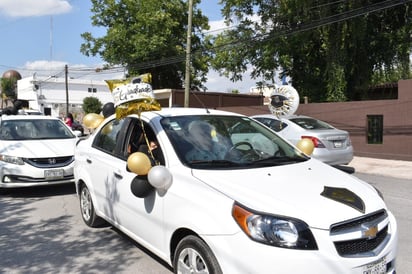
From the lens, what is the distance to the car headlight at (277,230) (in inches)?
105

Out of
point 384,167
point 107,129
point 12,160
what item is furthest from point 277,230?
point 384,167

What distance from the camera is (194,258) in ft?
10.3

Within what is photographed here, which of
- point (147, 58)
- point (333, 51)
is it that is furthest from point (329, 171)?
point (147, 58)

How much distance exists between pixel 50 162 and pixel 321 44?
57.0ft

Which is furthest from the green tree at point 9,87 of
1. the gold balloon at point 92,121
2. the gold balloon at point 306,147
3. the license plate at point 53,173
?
the gold balloon at point 306,147

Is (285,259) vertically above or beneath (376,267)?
above

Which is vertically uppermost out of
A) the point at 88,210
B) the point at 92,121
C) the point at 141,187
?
the point at 92,121

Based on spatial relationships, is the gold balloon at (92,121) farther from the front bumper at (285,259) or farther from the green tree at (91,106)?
the green tree at (91,106)

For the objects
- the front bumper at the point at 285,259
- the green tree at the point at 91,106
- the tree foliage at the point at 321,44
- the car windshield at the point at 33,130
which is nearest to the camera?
the front bumper at the point at 285,259

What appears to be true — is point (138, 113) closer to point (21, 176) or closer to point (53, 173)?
point (53, 173)

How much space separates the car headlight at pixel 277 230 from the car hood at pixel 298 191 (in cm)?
5

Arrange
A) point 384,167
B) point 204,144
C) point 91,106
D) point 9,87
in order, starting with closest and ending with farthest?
1. point 204,144
2. point 384,167
3. point 91,106
4. point 9,87

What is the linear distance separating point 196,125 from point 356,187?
1.66 metres

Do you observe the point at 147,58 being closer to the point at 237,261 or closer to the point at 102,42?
the point at 102,42
